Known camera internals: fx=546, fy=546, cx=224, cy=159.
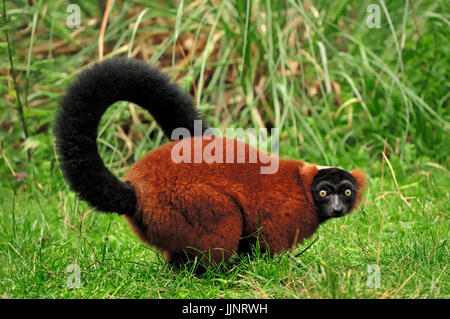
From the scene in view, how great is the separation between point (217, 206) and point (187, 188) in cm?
16

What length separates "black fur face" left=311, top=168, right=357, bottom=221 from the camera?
2.71 metres

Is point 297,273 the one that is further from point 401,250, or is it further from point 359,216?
point 359,216

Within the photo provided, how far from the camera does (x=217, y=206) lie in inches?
101

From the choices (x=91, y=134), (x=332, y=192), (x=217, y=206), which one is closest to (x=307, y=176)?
Result: (x=332, y=192)

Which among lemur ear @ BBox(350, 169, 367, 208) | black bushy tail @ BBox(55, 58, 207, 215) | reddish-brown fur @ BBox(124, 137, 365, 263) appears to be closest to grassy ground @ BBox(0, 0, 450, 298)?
reddish-brown fur @ BBox(124, 137, 365, 263)

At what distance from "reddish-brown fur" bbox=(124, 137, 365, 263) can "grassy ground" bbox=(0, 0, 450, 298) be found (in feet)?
0.53

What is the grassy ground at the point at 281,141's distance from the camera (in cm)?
269

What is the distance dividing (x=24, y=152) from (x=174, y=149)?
298 cm

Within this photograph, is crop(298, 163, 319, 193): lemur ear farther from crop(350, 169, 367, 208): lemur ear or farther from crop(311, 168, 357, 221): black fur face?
crop(350, 169, 367, 208): lemur ear

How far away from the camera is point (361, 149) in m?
5.18

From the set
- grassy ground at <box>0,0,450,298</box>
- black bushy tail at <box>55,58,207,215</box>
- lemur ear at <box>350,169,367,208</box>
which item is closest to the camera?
black bushy tail at <box>55,58,207,215</box>

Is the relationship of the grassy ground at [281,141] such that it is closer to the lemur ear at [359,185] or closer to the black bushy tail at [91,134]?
the lemur ear at [359,185]

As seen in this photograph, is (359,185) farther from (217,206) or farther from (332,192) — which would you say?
(217,206)
